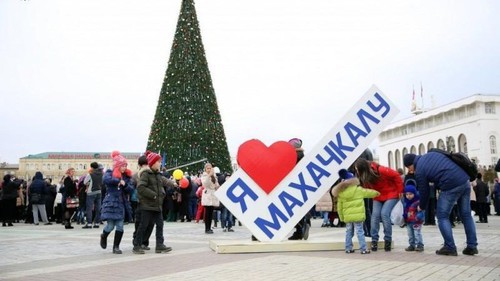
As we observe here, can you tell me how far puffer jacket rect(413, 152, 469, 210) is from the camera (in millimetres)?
6965

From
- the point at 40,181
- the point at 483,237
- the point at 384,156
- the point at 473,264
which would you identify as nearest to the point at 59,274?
the point at 473,264

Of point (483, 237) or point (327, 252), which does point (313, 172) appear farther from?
point (483, 237)

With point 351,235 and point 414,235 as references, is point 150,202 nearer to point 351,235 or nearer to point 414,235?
point 351,235

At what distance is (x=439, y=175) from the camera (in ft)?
23.0

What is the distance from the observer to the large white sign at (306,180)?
26.1 feet

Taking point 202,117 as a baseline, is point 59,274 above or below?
below

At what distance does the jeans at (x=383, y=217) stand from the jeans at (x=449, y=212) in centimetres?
82

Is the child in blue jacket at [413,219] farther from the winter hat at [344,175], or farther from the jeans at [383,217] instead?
the winter hat at [344,175]

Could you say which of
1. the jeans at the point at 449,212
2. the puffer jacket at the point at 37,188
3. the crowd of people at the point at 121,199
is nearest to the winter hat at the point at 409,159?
the jeans at the point at 449,212

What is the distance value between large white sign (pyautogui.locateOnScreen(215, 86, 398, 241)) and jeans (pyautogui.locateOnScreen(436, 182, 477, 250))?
1628 mm

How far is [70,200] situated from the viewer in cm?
1472

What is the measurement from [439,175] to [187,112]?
1514 cm

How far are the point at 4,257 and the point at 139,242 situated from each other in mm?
2103

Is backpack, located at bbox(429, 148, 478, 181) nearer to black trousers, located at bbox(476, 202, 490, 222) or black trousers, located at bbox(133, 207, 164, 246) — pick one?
black trousers, located at bbox(133, 207, 164, 246)
